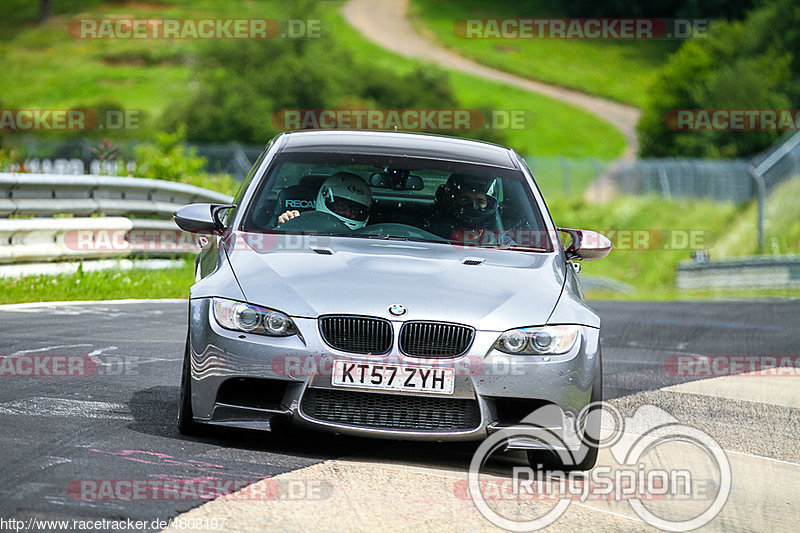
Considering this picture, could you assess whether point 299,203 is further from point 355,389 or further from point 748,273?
point 748,273

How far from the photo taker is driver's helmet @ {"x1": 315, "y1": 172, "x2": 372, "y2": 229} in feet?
22.9

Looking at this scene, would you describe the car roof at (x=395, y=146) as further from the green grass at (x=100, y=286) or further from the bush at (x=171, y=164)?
the bush at (x=171, y=164)

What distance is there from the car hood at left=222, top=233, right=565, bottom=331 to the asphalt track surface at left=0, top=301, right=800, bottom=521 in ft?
2.15

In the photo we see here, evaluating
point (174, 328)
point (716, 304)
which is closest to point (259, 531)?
point (174, 328)

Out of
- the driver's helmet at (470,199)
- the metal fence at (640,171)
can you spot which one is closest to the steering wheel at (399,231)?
the driver's helmet at (470,199)

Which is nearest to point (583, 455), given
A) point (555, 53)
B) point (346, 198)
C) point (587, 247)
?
point (587, 247)

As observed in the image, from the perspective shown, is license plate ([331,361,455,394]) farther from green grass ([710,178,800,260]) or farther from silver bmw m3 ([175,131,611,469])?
green grass ([710,178,800,260])

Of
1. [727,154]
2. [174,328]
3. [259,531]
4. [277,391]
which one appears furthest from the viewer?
[727,154]

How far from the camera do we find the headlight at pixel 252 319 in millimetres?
5699

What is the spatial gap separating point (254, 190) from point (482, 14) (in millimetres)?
115122

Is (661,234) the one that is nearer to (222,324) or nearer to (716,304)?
(716,304)

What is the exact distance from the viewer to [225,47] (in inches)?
2980

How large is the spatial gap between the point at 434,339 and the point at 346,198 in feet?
5.23

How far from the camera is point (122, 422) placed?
6219 millimetres
